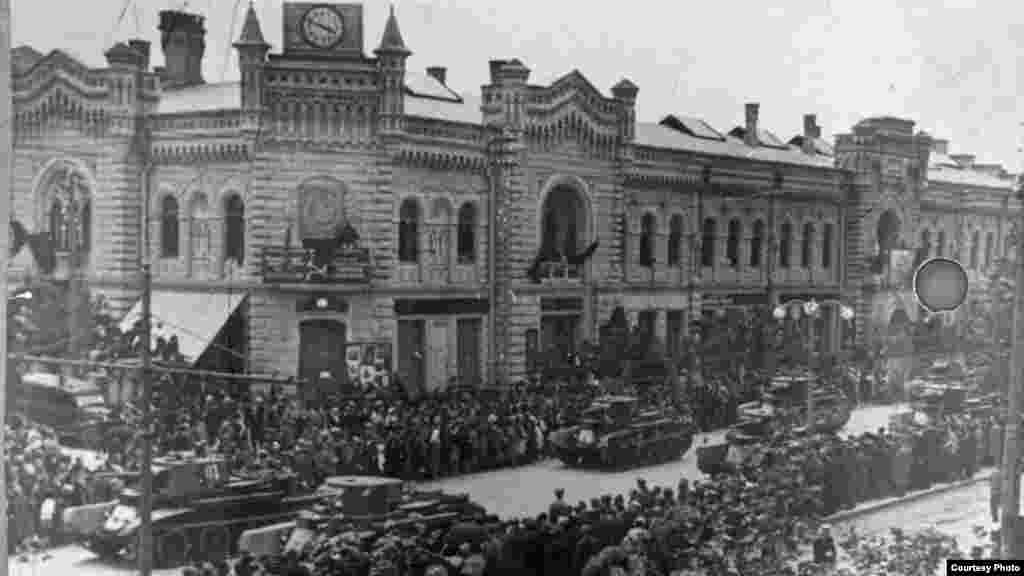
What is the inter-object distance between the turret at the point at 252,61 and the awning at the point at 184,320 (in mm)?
4179

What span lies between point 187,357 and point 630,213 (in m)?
11.0

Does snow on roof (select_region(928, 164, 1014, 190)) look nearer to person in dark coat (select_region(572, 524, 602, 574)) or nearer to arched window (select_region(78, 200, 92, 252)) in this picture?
person in dark coat (select_region(572, 524, 602, 574))

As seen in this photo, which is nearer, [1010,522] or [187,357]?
[1010,522]

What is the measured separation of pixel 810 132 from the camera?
74.2 feet

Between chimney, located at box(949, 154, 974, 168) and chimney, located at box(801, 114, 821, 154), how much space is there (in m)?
2.48

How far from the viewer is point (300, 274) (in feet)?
62.3

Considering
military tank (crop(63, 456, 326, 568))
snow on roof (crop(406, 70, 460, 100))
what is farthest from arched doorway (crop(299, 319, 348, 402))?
snow on roof (crop(406, 70, 460, 100))

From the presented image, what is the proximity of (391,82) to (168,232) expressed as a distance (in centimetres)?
650

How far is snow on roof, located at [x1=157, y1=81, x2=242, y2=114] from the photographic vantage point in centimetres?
1722

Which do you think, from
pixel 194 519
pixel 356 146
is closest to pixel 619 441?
pixel 356 146

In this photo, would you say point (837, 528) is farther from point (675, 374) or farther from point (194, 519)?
point (194, 519)

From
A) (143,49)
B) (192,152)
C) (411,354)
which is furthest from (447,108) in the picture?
(143,49)

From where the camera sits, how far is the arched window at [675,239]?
2419 centimetres

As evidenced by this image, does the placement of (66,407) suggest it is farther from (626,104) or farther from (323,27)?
(626,104)
